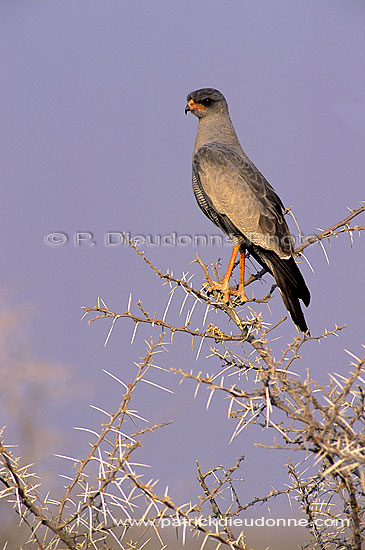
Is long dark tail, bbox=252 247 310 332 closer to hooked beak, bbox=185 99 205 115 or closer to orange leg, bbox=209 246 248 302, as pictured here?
orange leg, bbox=209 246 248 302

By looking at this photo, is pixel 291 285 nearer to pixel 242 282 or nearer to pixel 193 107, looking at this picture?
pixel 242 282

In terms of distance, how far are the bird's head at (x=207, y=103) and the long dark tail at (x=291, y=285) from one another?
211 centimetres

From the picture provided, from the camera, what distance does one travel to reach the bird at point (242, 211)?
4.71 m

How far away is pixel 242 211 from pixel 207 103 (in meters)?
1.62

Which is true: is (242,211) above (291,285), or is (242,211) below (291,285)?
above

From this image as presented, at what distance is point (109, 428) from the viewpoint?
2.37 m

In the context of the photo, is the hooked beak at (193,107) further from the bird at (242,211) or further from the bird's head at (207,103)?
the bird at (242,211)

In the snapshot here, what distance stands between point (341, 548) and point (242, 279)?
289 centimetres

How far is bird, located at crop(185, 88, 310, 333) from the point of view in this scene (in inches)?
185

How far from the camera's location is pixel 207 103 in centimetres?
640

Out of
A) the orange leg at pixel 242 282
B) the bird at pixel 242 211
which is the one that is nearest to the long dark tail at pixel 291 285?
the bird at pixel 242 211

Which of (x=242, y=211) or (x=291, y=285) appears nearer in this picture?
(x=291, y=285)

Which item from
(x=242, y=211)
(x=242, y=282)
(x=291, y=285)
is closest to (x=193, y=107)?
(x=242, y=211)

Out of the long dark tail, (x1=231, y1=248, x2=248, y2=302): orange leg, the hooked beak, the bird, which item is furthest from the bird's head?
the long dark tail
